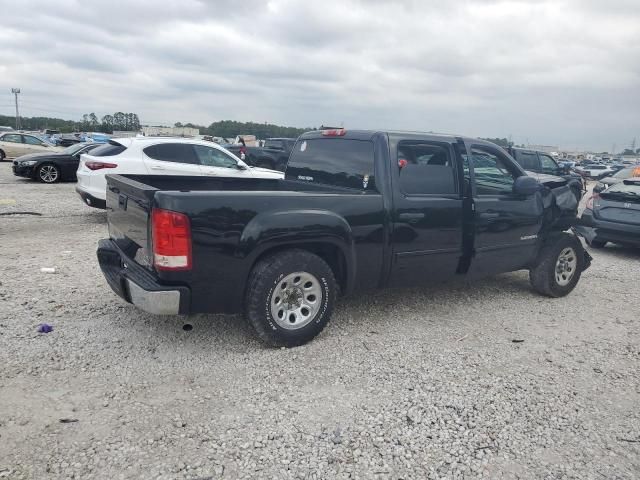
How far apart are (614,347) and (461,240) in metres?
1.66

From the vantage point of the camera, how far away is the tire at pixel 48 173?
50.2ft

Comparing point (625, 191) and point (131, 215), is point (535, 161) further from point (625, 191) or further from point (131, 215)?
point (131, 215)

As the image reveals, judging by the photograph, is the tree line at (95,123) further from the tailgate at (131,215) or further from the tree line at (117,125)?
the tailgate at (131,215)

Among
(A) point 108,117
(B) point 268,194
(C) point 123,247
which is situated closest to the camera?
(B) point 268,194

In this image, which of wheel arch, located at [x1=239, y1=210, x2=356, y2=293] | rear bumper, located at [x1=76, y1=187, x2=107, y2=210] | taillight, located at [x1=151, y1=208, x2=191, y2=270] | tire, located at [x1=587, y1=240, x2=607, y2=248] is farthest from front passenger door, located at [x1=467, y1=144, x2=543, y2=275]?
rear bumper, located at [x1=76, y1=187, x2=107, y2=210]

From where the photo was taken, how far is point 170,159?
9656 mm

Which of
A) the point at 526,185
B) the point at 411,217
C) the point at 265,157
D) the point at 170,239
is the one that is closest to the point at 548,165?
the point at 265,157

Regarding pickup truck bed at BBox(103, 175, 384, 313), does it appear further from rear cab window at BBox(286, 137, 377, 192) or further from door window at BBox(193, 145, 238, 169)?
door window at BBox(193, 145, 238, 169)

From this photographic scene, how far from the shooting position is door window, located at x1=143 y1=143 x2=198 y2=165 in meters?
9.41

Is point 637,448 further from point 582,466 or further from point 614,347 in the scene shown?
point 614,347

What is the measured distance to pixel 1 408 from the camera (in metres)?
3.13

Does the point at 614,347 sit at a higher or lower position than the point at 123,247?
lower

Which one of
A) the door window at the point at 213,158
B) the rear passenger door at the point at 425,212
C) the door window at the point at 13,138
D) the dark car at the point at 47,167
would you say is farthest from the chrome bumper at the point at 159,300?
the door window at the point at 13,138

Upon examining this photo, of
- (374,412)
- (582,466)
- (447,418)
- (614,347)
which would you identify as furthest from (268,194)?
(614,347)
